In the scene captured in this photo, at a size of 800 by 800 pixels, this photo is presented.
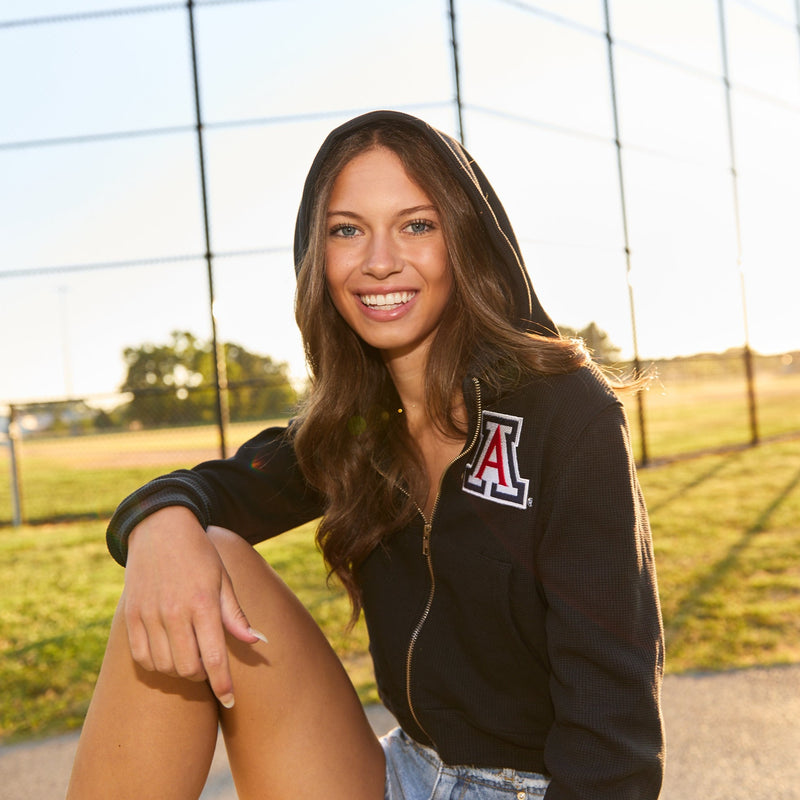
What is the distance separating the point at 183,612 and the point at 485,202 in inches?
38.6

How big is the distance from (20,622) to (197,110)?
12.3ft

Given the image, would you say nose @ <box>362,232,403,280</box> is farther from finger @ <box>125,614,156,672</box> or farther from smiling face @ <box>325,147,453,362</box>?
finger @ <box>125,614,156,672</box>

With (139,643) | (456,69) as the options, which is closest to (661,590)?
(139,643)

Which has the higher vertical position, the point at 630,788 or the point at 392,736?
the point at 630,788

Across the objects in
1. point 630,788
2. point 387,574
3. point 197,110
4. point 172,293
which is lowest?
point 630,788

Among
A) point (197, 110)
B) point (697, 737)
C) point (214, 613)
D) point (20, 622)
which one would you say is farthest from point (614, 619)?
point (197, 110)

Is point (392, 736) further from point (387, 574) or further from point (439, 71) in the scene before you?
point (439, 71)

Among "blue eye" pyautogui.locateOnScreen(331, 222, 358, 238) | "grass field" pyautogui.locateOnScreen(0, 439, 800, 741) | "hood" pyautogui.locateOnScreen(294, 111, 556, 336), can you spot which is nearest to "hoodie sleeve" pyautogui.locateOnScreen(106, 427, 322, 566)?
"blue eye" pyautogui.locateOnScreen(331, 222, 358, 238)

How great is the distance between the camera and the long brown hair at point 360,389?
5.18ft

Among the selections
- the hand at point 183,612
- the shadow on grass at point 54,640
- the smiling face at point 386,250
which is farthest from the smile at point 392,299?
the shadow on grass at point 54,640

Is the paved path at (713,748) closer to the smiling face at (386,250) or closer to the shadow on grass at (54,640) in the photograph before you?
the shadow on grass at (54,640)

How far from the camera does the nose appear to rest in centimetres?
161

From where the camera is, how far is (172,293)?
6.73 meters

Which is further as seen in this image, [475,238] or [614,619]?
[475,238]
